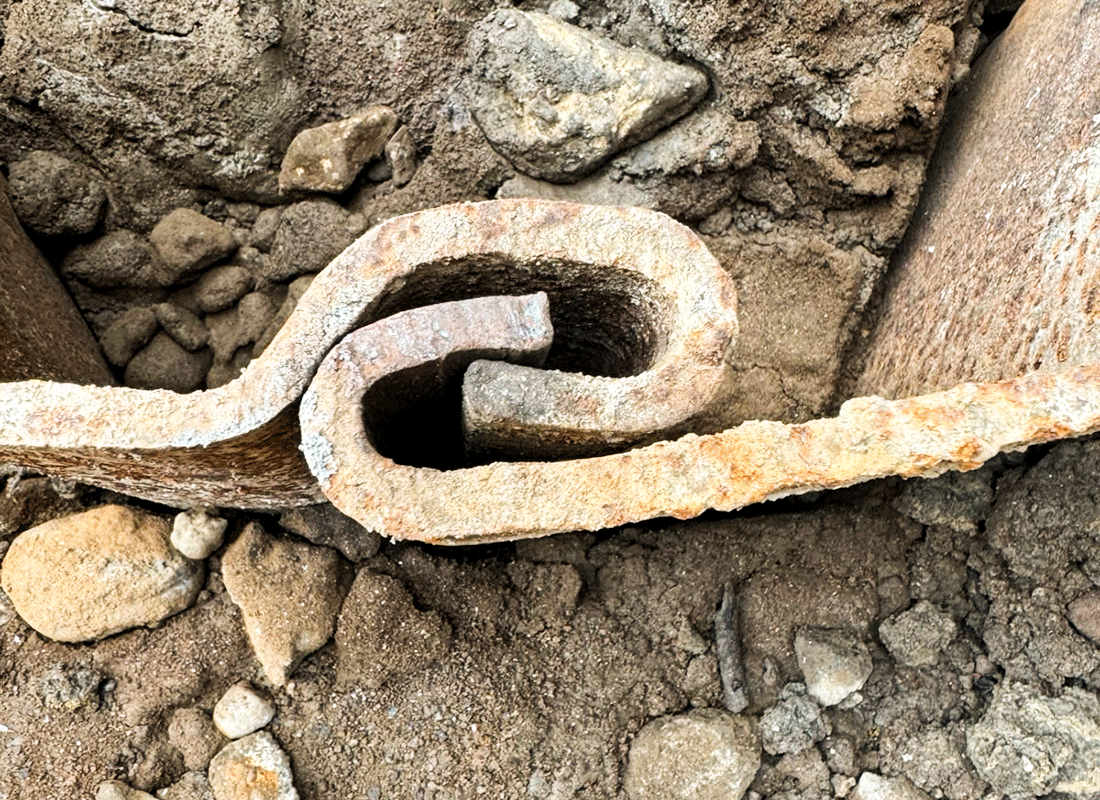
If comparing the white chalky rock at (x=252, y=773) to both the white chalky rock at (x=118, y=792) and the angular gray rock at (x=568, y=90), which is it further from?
the angular gray rock at (x=568, y=90)

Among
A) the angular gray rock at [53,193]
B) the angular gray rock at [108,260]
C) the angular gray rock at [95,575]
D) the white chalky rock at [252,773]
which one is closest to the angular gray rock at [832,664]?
the white chalky rock at [252,773]

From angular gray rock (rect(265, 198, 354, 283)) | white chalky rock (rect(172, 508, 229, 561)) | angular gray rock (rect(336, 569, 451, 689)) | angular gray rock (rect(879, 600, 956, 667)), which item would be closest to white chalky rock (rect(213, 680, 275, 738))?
angular gray rock (rect(336, 569, 451, 689))

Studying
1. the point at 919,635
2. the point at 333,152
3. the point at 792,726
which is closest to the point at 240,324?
the point at 333,152

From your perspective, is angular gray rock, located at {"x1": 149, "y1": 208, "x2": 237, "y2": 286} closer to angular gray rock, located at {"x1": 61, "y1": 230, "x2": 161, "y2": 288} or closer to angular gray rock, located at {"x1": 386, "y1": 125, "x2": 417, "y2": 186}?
angular gray rock, located at {"x1": 61, "y1": 230, "x2": 161, "y2": 288}

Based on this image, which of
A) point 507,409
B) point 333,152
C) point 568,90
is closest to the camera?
point 507,409

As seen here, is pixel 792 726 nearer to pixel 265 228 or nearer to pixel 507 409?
pixel 507 409

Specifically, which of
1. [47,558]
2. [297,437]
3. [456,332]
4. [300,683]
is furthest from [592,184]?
[47,558]

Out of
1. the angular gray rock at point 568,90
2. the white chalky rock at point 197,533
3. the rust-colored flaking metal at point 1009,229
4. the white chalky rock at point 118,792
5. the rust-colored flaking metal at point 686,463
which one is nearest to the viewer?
the rust-colored flaking metal at point 686,463
